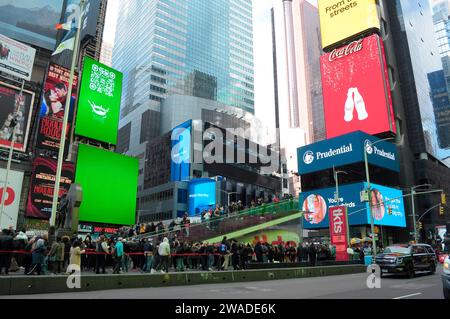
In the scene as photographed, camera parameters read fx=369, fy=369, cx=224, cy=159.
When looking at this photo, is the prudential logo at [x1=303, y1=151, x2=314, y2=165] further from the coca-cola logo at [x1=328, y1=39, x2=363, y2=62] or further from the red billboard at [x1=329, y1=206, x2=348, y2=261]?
the red billboard at [x1=329, y1=206, x2=348, y2=261]

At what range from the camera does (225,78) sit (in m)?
148

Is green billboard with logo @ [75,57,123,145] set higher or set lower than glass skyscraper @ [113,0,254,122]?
lower

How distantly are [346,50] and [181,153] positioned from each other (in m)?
45.1

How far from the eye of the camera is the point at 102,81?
163 ft

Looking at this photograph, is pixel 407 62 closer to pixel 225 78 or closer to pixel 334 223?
pixel 334 223

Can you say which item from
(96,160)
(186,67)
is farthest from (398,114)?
(186,67)

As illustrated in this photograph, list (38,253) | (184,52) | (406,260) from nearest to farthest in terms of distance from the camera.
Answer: (38,253) < (406,260) < (184,52)

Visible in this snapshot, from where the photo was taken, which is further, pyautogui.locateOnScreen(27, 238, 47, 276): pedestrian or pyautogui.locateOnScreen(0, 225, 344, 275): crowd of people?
pyautogui.locateOnScreen(0, 225, 344, 275): crowd of people

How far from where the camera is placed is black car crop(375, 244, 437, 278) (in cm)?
1844

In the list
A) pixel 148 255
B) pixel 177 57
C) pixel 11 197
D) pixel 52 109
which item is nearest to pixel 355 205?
pixel 148 255

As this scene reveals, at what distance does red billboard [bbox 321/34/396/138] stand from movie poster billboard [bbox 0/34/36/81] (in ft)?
156

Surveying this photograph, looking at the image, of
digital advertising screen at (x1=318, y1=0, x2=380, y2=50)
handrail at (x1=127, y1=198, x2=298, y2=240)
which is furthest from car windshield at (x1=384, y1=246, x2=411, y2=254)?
digital advertising screen at (x1=318, y1=0, x2=380, y2=50)

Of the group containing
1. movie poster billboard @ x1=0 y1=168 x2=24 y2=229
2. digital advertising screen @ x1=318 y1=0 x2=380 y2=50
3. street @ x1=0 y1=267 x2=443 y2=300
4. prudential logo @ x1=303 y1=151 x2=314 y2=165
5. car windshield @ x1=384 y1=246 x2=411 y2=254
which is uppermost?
digital advertising screen @ x1=318 y1=0 x2=380 y2=50

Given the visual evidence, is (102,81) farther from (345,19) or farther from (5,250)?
(345,19)
